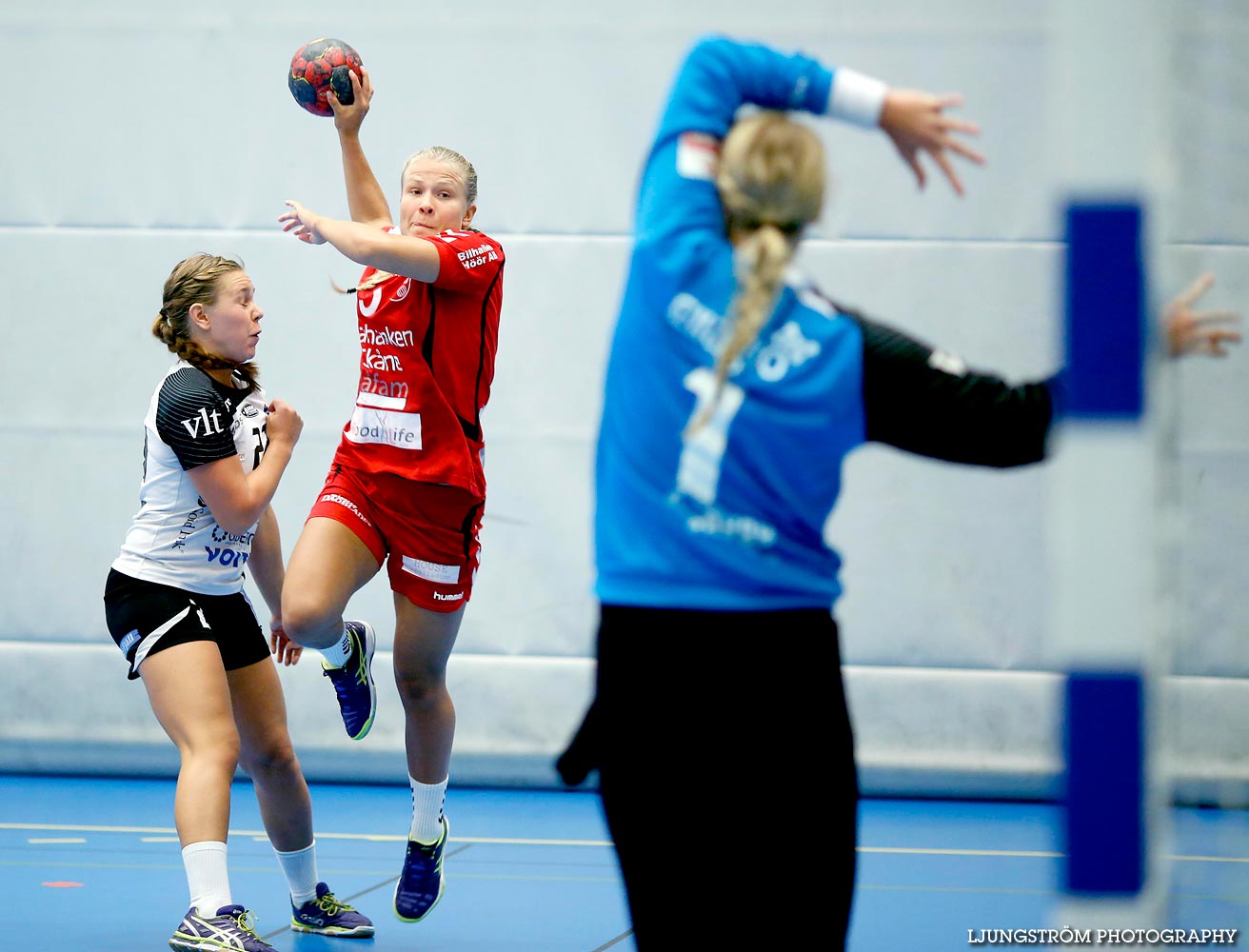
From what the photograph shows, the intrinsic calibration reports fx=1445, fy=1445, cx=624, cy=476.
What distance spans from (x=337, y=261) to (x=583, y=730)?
4.38 m

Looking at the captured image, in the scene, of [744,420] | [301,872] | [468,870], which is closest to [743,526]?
[744,420]

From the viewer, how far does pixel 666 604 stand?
1849 millimetres

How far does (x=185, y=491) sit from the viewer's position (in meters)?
3.60

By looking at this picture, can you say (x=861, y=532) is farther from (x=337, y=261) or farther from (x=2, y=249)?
(x=2, y=249)

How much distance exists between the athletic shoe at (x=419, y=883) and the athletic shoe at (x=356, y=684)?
38cm

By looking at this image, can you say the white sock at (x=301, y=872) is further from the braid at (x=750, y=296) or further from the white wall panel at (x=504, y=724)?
the braid at (x=750, y=296)

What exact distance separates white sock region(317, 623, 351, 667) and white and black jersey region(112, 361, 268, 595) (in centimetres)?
41

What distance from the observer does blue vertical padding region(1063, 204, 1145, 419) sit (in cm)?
140

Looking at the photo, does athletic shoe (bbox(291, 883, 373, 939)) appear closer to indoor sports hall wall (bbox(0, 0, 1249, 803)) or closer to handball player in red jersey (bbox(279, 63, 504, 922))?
handball player in red jersey (bbox(279, 63, 504, 922))

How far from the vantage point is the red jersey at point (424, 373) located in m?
3.95

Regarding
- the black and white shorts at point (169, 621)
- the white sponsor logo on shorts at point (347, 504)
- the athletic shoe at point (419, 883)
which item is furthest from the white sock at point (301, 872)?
the white sponsor logo on shorts at point (347, 504)

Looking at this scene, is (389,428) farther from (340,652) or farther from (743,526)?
(743,526)

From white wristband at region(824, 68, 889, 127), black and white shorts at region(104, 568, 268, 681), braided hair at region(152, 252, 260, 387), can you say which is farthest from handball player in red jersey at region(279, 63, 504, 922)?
white wristband at region(824, 68, 889, 127)

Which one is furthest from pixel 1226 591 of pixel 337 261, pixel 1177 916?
pixel 337 261
